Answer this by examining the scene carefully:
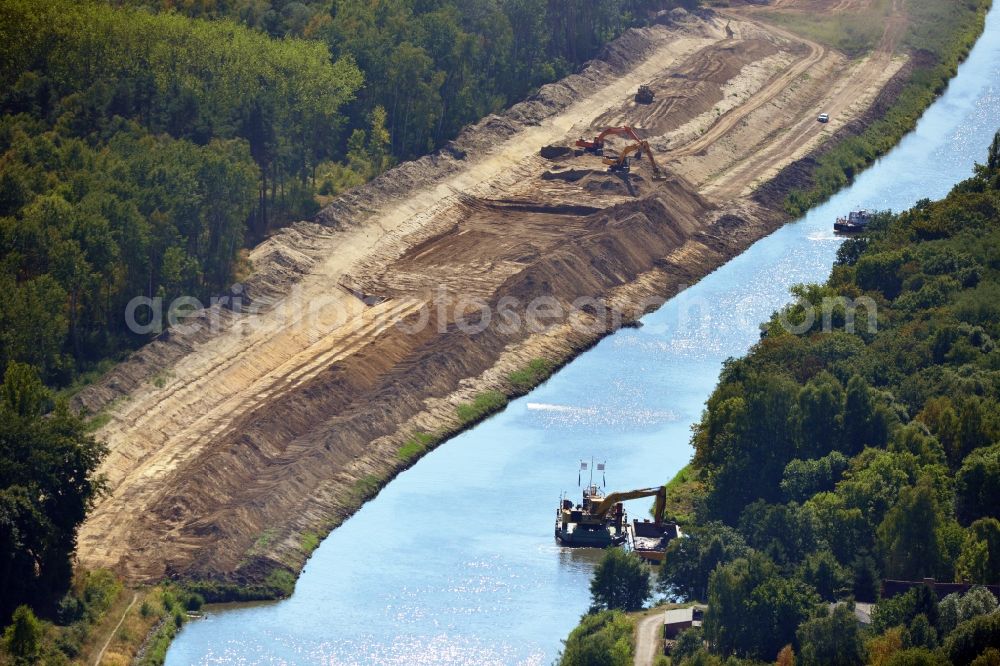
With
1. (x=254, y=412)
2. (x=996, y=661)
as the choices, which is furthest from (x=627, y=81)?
(x=996, y=661)

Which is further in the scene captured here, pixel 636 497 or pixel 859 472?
pixel 636 497

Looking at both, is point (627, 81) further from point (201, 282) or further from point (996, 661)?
point (996, 661)

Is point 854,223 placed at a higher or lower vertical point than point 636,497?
higher

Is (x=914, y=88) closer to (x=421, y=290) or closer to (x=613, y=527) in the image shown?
(x=421, y=290)

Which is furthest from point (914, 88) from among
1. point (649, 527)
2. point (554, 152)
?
point (649, 527)

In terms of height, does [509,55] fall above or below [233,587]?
above

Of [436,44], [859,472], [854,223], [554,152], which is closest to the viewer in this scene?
[859,472]

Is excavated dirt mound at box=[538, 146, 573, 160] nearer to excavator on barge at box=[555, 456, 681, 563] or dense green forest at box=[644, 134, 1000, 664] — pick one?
dense green forest at box=[644, 134, 1000, 664]
